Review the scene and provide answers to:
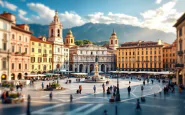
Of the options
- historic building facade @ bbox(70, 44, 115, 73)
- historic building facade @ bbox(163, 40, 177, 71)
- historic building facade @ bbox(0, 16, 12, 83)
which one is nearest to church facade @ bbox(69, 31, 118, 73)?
historic building facade @ bbox(70, 44, 115, 73)

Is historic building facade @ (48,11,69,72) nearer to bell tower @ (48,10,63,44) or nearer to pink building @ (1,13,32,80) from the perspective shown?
bell tower @ (48,10,63,44)

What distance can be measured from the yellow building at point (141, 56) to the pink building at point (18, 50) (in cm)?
5535

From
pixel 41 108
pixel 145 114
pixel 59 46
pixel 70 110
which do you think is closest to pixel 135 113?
pixel 145 114

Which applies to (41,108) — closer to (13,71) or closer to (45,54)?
(13,71)

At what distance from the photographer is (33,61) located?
2776 inches

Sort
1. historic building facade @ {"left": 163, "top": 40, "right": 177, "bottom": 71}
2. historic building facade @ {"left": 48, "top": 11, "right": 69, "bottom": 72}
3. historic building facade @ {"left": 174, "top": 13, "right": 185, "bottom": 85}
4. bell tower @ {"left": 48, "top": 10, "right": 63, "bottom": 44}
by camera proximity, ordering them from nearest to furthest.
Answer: historic building facade @ {"left": 174, "top": 13, "right": 185, "bottom": 85} → historic building facade @ {"left": 163, "top": 40, "right": 177, "bottom": 71} → historic building facade @ {"left": 48, "top": 11, "right": 69, "bottom": 72} → bell tower @ {"left": 48, "top": 10, "right": 63, "bottom": 44}

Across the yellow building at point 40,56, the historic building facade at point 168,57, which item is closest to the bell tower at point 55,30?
the yellow building at point 40,56

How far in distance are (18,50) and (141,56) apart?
60385mm

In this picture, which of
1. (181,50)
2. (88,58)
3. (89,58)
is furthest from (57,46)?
(181,50)

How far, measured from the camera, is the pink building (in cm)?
5060

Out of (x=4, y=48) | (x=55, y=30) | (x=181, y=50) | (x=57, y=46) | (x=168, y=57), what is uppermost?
(x=55, y=30)

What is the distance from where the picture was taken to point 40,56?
74.6 metres

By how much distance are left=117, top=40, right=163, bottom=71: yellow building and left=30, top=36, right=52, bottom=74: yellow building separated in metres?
38.5

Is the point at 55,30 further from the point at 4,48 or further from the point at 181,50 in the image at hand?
the point at 181,50
